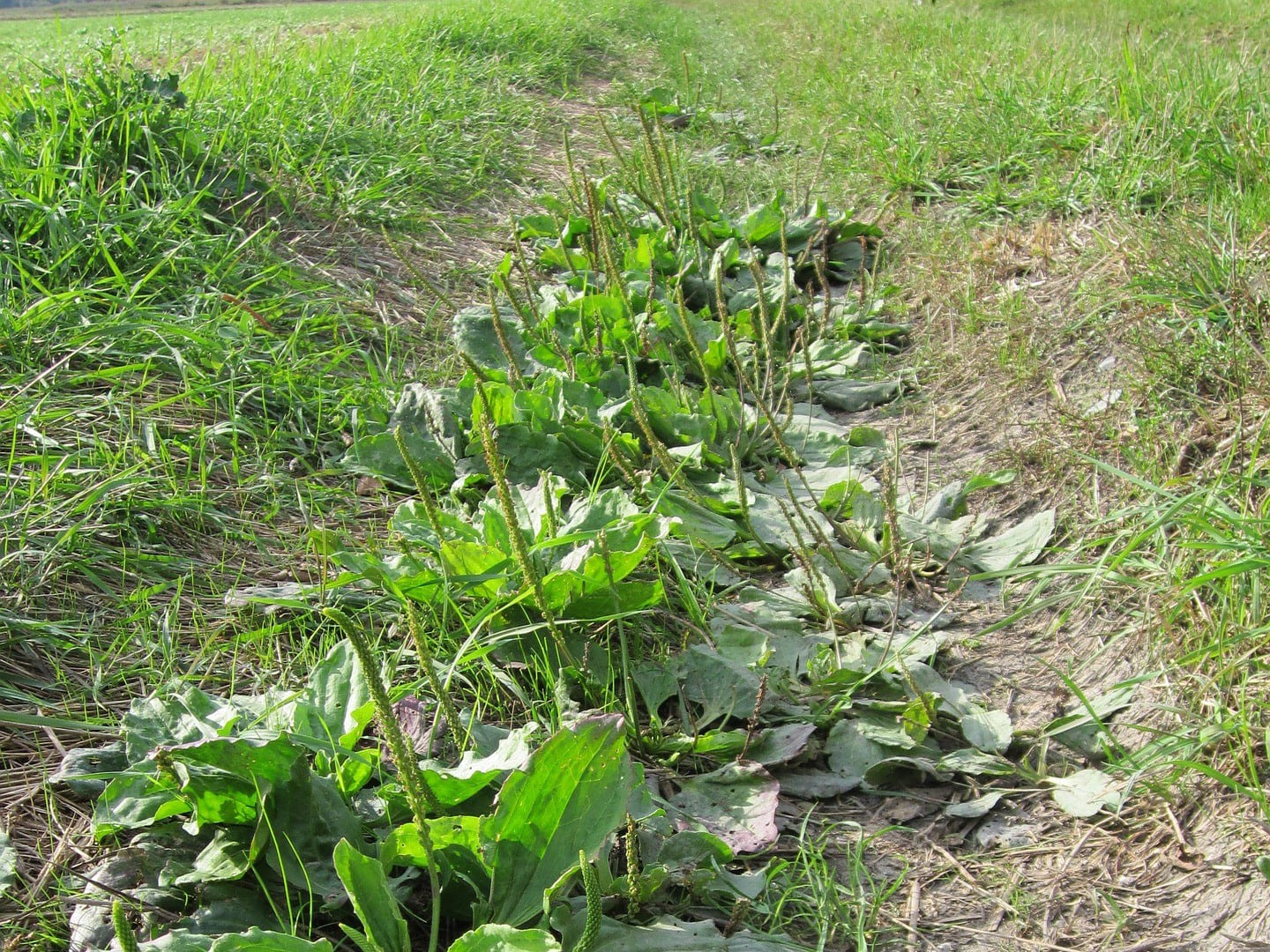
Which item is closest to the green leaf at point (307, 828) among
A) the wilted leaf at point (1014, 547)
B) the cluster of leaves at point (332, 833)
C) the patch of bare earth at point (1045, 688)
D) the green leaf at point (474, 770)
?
the cluster of leaves at point (332, 833)

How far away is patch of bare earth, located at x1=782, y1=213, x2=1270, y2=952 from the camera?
4.38ft

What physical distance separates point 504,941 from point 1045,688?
1.15 meters

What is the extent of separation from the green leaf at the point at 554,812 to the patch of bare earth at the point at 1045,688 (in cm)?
46

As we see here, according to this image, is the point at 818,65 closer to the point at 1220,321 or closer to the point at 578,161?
the point at 578,161

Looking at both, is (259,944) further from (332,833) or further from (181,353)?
(181,353)

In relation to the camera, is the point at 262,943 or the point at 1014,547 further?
the point at 1014,547

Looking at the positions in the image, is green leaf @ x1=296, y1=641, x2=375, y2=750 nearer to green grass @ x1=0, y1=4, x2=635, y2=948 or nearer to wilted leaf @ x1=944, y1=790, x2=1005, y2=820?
green grass @ x1=0, y1=4, x2=635, y2=948

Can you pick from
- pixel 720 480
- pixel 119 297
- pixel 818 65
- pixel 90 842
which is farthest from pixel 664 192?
pixel 818 65

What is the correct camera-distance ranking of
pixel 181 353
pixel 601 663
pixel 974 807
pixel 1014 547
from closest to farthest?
pixel 974 807 → pixel 601 663 → pixel 1014 547 → pixel 181 353

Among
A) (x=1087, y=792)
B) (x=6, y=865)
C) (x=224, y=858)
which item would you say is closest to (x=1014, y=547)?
(x=1087, y=792)

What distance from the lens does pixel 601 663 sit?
166 centimetres

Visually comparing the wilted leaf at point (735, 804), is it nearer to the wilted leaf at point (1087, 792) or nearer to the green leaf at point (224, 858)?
the wilted leaf at point (1087, 792)

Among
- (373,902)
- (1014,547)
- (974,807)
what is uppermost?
(373,902)

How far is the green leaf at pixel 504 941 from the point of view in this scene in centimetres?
105
